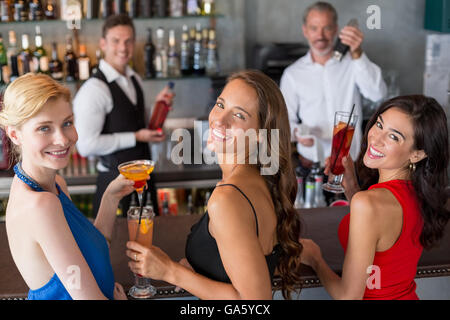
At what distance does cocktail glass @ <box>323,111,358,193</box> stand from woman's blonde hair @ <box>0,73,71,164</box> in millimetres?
1095

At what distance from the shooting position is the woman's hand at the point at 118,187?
178 cm

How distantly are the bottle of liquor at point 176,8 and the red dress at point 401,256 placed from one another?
9.14 ft

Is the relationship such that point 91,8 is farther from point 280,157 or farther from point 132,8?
point 280,157

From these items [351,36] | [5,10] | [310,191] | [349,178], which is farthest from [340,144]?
[5,10]

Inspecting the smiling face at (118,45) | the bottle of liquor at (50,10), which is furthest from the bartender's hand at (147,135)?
the bottle of liquor at (50,10)

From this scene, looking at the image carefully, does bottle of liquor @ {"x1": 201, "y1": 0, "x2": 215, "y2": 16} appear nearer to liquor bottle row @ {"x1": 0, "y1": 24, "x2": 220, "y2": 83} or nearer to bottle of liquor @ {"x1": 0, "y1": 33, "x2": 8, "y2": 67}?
liquor bottle row @ {"x1": 0, "y1": 24, "x2": 220, "y2": 83}

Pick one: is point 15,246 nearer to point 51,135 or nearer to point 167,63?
point 51,135

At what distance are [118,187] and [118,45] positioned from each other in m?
1.67

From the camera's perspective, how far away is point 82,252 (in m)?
1.48

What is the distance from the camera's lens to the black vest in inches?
126

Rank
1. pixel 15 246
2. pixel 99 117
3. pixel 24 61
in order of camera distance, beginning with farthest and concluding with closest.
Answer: pixel 24 61 < pixel 99 117 < pixel 15 246

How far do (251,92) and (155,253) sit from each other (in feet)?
1.81

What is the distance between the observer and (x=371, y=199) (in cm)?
151
